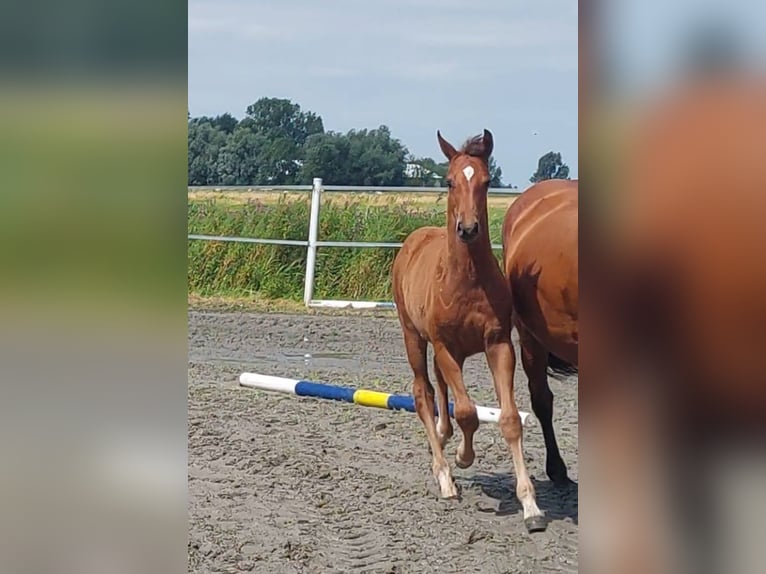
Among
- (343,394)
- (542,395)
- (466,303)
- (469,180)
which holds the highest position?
(469,180)

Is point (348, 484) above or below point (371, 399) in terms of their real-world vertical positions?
below

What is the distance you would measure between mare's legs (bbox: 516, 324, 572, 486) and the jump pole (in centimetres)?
33

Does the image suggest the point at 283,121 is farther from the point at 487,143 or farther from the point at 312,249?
the point at 312,249

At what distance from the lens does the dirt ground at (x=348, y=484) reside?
88.3 inches

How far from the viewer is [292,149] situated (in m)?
3.29

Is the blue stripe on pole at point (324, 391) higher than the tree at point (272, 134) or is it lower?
lower

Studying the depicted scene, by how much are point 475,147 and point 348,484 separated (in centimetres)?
131

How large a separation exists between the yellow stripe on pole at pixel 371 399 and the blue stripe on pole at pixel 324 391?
0.10 m

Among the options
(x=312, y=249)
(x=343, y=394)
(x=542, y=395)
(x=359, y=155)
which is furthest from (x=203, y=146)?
(x=312, y=249)

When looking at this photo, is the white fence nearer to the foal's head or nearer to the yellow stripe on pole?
the yellow stripe on pole

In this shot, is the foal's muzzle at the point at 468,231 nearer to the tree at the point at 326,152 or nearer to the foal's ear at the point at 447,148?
the foal's ear at the point at 447,148

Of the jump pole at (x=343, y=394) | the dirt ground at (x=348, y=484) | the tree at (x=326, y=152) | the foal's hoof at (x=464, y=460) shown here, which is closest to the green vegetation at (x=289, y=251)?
the dirt ground at (x=348, y=484)
